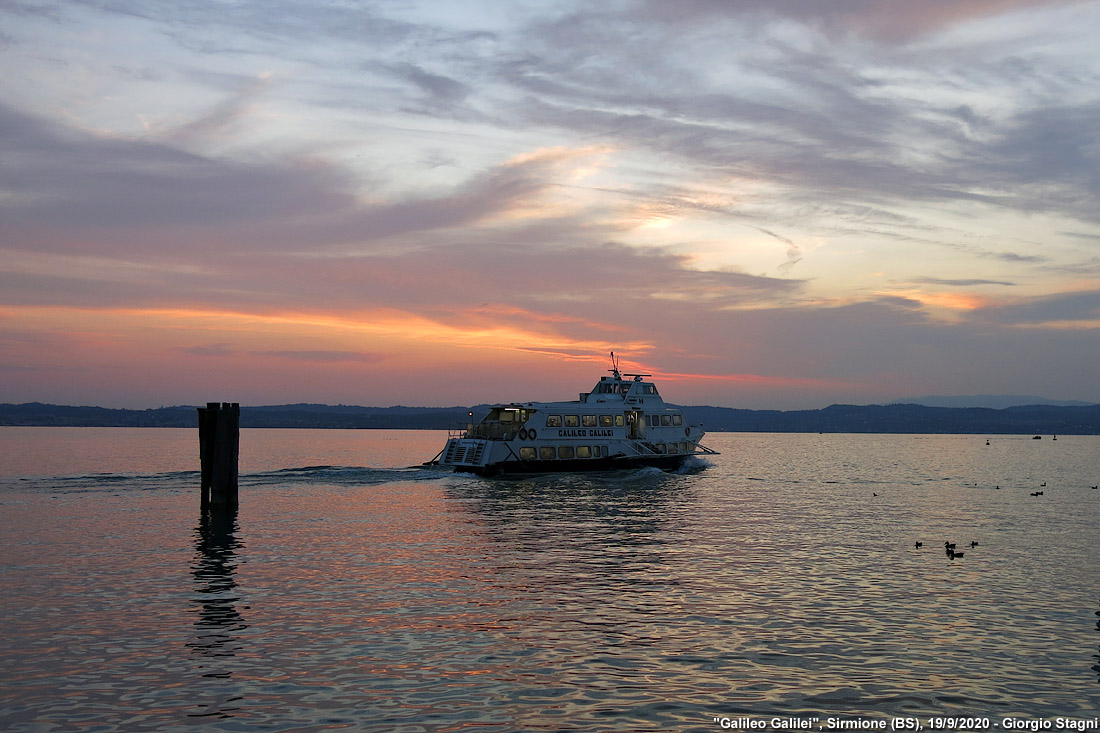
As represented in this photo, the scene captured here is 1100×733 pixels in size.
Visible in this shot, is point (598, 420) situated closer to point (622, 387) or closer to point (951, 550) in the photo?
point (622, 387)

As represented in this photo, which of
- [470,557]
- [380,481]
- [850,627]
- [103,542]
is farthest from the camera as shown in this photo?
[380,481]

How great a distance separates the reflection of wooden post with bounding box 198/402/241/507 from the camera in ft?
142

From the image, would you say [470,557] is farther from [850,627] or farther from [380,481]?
[380,481]

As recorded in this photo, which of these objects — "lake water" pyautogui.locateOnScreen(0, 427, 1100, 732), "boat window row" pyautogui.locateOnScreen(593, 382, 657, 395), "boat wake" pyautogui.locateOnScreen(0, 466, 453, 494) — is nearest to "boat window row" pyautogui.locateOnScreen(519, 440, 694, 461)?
"boat window row" pyautogui.locateOnScreen(593, 382, 657, 395)

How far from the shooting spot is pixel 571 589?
24.0 metres

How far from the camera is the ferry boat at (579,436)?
211ft

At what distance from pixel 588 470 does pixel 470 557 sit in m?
38.3

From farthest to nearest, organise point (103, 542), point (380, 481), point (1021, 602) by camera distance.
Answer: point (380, 481) < point (103, 542) < point (1021, 602)

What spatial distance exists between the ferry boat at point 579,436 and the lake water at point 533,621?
20.3 metres

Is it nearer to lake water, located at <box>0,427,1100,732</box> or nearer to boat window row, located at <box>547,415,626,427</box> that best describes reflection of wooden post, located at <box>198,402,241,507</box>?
lake water, located at <box>0,427,1100,732</box>

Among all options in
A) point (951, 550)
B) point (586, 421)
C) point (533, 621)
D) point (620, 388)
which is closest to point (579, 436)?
point (586, 421)

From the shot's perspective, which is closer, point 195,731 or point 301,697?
point 195,731

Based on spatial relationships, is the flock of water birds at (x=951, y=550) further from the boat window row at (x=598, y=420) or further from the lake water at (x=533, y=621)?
the boat window row at (x=598, y=420)

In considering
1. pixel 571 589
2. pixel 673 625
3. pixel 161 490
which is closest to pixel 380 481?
pixel 161 490
